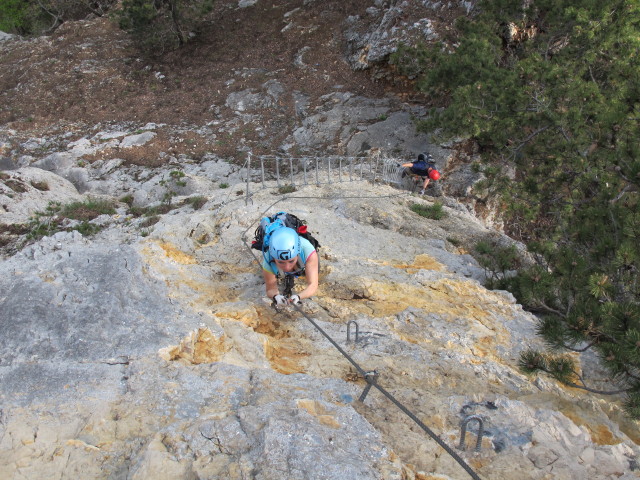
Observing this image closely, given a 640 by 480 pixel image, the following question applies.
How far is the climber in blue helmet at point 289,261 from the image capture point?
173 inches

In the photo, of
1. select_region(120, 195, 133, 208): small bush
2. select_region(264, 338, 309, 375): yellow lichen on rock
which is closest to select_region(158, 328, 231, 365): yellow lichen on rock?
select_region(264, 338, 309, 375): yellow lichen on rock

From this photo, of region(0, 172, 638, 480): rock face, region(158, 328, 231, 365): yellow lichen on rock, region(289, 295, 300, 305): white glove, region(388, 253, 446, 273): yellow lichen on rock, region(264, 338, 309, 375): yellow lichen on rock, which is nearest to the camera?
region(0, 172, 638, 480): rock face

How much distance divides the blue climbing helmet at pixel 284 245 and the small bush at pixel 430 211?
19.1 feet

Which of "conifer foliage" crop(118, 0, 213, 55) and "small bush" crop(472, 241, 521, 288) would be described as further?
"conifer foliage" crop(118, 0, 213, 55)

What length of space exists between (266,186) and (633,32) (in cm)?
906

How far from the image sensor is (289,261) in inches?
175

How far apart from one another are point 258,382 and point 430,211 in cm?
717

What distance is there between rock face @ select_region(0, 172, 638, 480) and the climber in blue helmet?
29 centimetres

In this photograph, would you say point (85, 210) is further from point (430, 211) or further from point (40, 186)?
point (430, 211)

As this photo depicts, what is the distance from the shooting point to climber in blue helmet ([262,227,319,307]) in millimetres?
4387

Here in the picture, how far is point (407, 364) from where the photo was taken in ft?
13.1

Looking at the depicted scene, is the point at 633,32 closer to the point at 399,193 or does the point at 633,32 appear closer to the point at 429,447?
the point at 399,193

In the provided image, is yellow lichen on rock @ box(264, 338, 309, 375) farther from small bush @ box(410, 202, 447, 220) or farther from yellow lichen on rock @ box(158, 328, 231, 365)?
small bush @ box(410, 202, 447, 220)

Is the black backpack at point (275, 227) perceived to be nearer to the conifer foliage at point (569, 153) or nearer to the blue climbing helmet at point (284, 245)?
the blue climbing helmet at point (284, 245)
